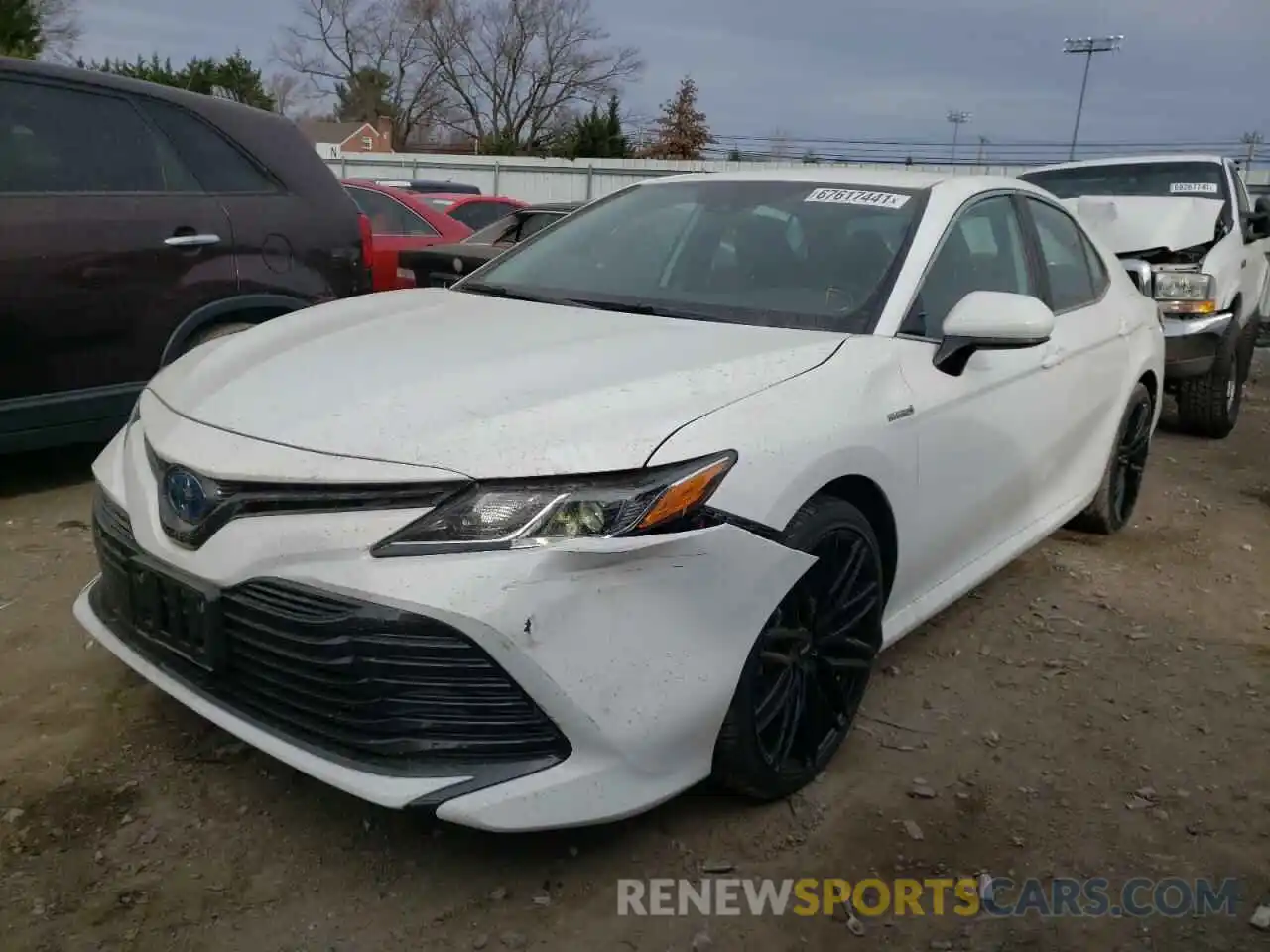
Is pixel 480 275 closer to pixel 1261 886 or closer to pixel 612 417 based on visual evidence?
pixel 612 417

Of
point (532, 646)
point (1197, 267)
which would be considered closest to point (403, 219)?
point (1197, 267)

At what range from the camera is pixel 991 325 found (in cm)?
A: 279

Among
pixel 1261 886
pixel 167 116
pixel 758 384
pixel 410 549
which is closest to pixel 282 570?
pixel 410 549

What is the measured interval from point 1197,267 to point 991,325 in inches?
195

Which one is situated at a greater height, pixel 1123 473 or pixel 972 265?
pixel 972 265

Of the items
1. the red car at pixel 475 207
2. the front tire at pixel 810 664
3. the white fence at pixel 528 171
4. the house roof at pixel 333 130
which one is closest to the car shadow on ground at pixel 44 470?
the front tire at pixel 810 664

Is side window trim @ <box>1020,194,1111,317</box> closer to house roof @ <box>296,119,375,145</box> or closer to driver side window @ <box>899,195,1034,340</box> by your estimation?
driver side window @ <box>899,195,1034,340</box>

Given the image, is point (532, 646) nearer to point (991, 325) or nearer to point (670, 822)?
point (670, 822)

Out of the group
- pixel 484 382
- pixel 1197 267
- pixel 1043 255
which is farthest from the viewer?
pixel 1197 267

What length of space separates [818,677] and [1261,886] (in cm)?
107

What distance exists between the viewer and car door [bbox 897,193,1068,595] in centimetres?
290

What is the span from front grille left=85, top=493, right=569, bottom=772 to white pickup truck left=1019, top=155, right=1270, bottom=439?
5.70 meters

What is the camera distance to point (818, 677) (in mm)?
2607

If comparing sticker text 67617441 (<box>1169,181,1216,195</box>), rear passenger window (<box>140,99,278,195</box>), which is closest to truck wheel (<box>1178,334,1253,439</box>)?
sticker text 67617441 (<box>1169,181,1216,195</box>)
